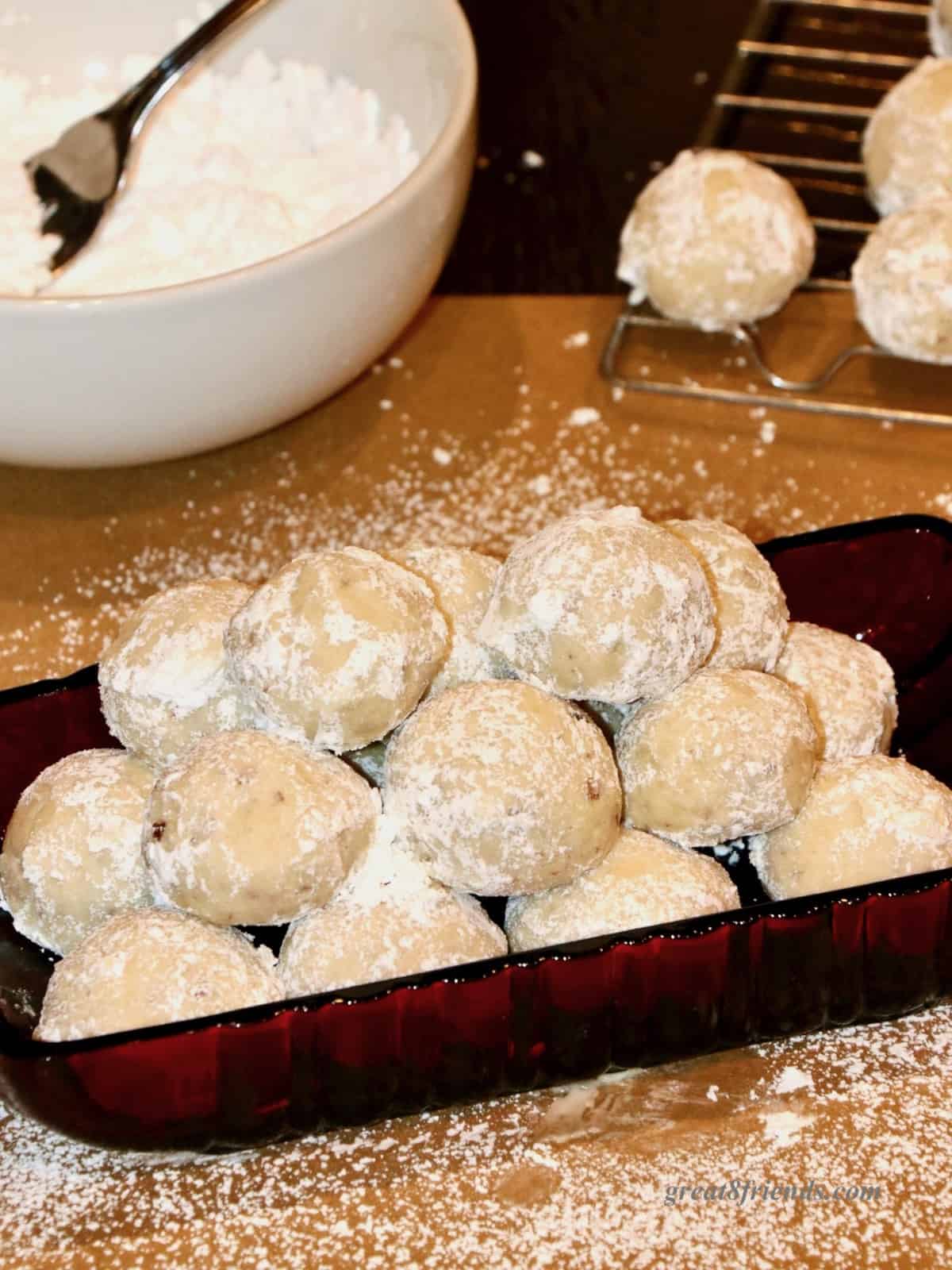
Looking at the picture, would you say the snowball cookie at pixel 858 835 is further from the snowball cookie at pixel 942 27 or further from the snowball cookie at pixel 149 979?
the snowball cookie at pixel 942 27

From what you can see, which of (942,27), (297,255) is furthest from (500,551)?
(942,27)

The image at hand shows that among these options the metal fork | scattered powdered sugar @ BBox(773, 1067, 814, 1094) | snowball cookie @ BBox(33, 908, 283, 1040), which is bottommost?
scattered powdered sugar @ BBox(773, 1067, 814, 1094)

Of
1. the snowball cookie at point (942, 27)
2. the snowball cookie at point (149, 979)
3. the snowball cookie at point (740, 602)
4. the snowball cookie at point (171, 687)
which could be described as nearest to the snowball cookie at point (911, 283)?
the snowball cookie at point (942, 27)

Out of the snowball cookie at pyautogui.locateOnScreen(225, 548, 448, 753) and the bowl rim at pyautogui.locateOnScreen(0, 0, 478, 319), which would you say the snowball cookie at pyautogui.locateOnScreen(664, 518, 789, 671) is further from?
the bowl rim at pyautogui.locateOnScreen(0, 0, 478, 319)

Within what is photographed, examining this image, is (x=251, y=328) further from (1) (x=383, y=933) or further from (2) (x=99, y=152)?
(1) (x=383, y=933)

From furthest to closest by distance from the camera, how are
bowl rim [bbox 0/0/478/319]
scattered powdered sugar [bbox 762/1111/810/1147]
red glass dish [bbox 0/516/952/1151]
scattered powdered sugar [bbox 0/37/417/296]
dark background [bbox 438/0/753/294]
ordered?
dark background [bbox 438/0/753/294] → scattered powdered sugar [bbox 0/37/417/296] → bowl rim [bbox 0/0/478/319] → scattered powdered sugar [bbox 762/1111/810/1147] → red glass dish [bbox 0/516/952/1151]

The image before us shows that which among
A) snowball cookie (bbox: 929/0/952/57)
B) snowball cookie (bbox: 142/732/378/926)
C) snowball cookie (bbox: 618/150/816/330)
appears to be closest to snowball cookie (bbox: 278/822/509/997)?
snowball cookie (bbox: 142/732/378/926)

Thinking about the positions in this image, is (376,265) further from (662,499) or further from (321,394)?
(662,499)
